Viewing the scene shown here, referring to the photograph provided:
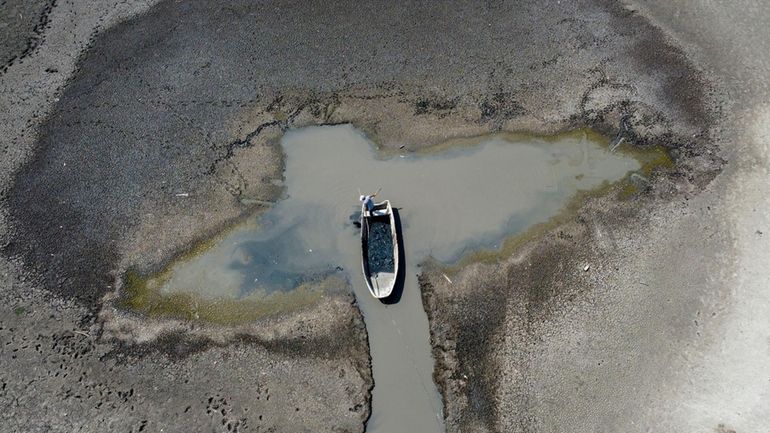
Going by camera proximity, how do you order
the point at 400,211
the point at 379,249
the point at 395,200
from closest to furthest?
the point at 379,249 → the point at 400,211 → the point at 395,200

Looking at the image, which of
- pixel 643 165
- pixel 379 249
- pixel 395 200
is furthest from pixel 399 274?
pixel 643 165

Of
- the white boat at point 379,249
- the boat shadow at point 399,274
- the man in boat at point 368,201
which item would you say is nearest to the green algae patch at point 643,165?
the boat shadow at point 399,274

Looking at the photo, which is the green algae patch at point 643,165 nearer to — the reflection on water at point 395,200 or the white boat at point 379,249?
the reflection on water at point 395,200

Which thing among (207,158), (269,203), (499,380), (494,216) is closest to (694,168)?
(494,216)

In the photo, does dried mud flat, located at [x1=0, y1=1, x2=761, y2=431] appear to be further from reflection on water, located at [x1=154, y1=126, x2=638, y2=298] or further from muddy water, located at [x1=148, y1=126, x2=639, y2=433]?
reflection on water, located at [x1=154, y1=126, x2=638, y2=298]

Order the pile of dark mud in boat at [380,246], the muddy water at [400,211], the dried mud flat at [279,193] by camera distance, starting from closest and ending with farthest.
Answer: the dried mud flat at [279,193], the muddy water at [400,211], the pile of dark mud in boat at [380,246]

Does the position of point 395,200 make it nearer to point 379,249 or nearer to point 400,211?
point 400,211
